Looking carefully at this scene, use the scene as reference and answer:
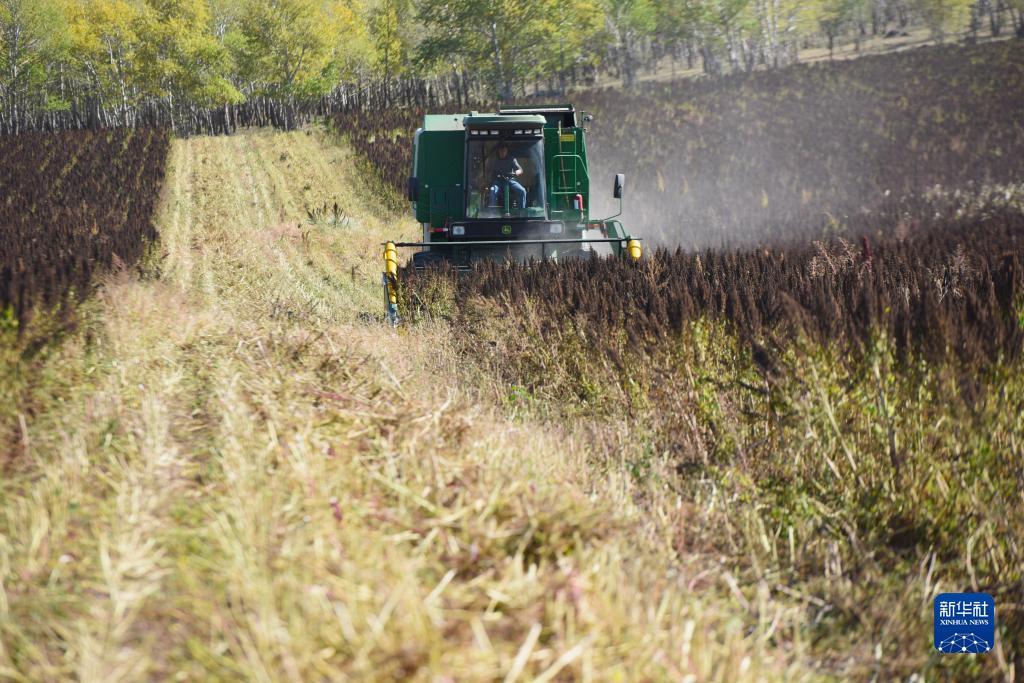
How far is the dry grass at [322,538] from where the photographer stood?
206cm

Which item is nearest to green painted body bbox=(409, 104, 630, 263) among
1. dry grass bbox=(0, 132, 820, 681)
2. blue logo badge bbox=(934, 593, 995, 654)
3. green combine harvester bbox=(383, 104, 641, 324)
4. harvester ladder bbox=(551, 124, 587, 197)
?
green combine harvester bbox=(383, 104, 641, 324)

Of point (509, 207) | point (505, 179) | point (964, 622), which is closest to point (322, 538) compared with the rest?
point (964, 622)

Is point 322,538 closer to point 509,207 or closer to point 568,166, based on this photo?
point 509,207

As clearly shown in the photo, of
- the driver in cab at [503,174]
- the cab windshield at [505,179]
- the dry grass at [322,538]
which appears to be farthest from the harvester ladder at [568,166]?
the dry grass at [322,538]

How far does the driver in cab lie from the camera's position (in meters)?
12.6

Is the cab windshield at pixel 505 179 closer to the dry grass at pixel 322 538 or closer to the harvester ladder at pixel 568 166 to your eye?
the harvester ladder at pixel 568 166

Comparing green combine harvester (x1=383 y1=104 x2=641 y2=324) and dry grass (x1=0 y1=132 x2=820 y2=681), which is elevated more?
green combine harvester (x1=383 y1=104 x2=641 y2=324)

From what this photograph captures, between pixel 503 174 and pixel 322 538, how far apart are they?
1059 cm

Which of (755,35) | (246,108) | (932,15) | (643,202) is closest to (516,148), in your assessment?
(643,202)

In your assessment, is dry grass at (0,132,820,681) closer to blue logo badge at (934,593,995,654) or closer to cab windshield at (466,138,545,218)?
blue logo badge at (934,593,995,654)

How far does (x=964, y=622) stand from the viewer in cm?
305

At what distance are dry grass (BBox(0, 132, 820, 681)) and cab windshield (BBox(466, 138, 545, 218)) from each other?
7.65 m

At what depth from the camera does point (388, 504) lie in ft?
9.52

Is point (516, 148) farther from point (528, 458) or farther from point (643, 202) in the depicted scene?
point (643, 202)
